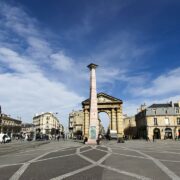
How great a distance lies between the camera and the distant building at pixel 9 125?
109025mm

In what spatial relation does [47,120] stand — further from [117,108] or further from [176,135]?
[176,135]

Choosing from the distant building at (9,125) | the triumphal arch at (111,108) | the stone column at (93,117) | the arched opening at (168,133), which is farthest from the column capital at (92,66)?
the distant building at (9,125)

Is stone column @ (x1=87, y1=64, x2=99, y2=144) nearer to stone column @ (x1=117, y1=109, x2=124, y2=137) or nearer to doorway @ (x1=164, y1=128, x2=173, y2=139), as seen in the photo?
doorway @ (x1=164, y1=128, x2=173, y2=139)

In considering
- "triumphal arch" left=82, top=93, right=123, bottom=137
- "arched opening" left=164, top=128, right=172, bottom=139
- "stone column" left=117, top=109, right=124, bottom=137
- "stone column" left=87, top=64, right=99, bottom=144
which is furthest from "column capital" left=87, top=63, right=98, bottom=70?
"stone column" left=117, top=109, right=124, bottom=137

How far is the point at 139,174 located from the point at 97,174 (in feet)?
6.04

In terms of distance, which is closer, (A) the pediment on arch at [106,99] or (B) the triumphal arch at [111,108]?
(B) the triumphal arch at [111,108]

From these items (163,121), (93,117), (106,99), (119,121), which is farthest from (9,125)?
(93,117)

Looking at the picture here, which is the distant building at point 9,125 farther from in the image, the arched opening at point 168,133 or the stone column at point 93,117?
the stone column at point 93,117

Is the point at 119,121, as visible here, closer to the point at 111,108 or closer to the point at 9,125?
the point at 111,108

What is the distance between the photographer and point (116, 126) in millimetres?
86375

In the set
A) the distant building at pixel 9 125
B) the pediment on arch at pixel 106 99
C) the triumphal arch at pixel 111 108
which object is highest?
the pediment on arch at pixel 106 99

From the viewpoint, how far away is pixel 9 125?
4584 inches

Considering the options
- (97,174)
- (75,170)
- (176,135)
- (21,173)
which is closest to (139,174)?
(97,174)

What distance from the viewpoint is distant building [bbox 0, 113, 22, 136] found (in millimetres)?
109025
